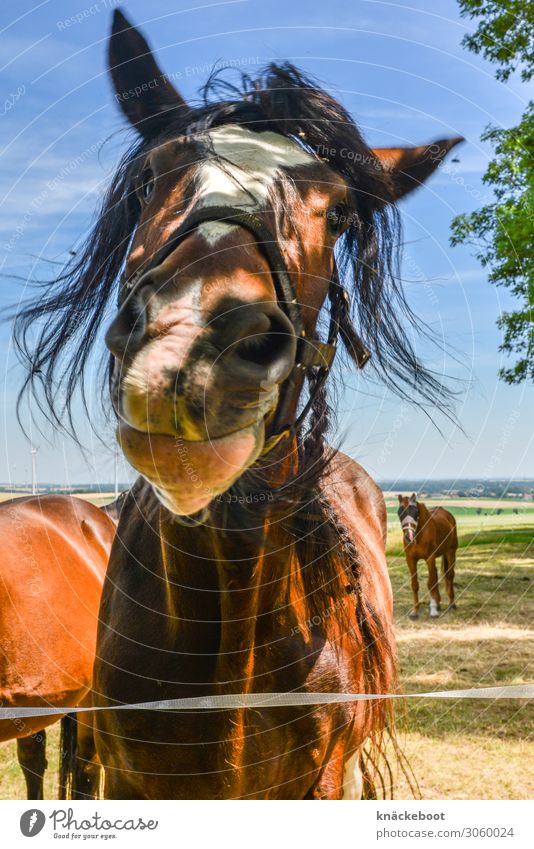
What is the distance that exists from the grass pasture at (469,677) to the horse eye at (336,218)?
3.30ft

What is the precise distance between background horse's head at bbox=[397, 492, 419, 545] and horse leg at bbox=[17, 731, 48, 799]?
3795mm

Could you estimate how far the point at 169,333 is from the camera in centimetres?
110

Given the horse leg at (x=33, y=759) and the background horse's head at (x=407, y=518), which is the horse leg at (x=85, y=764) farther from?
the background horse's head at (x=407, y=518)

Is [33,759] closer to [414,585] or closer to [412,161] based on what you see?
[412,161]

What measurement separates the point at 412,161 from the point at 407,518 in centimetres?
504

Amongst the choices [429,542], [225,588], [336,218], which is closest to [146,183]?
[336,218]

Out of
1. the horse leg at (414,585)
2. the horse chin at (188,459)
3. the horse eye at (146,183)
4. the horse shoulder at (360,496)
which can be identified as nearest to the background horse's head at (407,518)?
the horse leg at (414,585)

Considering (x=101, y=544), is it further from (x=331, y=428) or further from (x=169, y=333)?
(x=169, y=333)

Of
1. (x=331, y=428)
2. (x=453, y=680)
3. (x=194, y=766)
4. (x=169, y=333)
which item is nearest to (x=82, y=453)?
(x=331, y=428)

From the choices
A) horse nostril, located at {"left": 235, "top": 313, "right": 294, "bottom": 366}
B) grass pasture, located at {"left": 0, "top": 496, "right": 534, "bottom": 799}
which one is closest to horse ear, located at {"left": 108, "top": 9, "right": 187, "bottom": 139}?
horse nostril, located at {"left": 235, "top": 313, "right": 294, "bottom": 366}

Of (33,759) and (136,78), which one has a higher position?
(136,78)

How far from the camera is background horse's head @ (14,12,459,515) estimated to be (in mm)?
1126

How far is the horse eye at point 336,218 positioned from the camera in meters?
1.57

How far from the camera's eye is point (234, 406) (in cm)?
116
